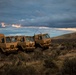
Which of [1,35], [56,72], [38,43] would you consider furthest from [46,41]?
[56,72]

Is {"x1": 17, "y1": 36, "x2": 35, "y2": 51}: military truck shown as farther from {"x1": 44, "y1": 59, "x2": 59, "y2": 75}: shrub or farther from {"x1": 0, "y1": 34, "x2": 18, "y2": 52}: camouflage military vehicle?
{"x1": 44, "y1": 59, "x2": 59, "y2": 75}: shrub

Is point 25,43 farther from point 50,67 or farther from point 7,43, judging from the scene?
point 50,67

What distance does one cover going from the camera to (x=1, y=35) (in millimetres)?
37688

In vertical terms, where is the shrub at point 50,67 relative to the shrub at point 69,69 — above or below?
below

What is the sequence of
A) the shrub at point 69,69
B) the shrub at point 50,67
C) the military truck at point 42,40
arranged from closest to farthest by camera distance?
the shrub at point 69,69, the shrub at point 50,67, the military truck at point 42,40

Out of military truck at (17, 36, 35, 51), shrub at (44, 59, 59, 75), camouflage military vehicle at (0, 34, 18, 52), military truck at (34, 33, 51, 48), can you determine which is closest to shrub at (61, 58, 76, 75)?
shrub at (44, 59, 59, 75)

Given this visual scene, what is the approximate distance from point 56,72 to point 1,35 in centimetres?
2104

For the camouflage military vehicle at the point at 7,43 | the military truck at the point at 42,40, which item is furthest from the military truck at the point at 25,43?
the military truck at the point at 42,40

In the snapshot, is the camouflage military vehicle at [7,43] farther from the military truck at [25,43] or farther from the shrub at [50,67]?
the shrub at [50,67]

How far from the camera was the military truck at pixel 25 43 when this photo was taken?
129ft

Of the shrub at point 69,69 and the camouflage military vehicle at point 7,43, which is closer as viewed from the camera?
the shrub at point 69,69

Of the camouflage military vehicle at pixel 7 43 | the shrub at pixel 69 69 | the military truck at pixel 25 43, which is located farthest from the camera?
the military truck at pixel 25 43

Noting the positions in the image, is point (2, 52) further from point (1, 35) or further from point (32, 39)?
point (32, 39)

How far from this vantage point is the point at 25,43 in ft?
129
